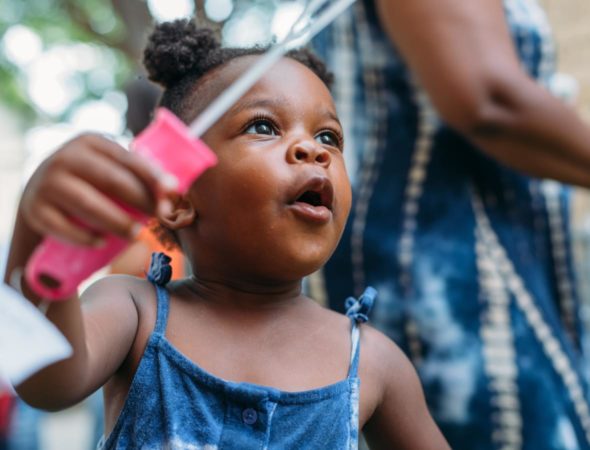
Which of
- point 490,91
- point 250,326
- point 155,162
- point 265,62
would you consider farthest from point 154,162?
point 490,91

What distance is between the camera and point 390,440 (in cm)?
153

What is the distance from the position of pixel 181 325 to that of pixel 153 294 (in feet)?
0.26

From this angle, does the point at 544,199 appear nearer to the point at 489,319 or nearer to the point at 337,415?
the point at 489,319

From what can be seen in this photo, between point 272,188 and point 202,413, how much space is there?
0.37 m

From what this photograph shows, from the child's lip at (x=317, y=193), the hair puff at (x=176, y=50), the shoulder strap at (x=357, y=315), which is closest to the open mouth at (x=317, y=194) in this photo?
the child's lip at (x=317, y=193)

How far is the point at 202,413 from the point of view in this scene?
4.17 ft

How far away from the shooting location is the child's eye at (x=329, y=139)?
1471 mm

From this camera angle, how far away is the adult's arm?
1.60 metres

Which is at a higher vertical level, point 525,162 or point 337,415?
point 525,162

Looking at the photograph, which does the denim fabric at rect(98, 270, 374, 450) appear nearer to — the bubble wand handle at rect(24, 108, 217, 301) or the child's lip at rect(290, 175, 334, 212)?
the child's lip at rect(290, 175, 334, 212)

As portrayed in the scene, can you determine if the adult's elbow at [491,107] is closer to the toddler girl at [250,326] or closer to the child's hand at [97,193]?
the toddler girl at [250,326]

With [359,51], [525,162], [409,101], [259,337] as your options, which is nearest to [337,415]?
[259,337]

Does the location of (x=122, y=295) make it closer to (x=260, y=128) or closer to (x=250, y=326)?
(x=250, y=326)

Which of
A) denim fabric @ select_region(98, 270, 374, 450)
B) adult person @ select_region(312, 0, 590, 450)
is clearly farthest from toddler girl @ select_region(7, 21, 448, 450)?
adult person @ select_region(312, 0, 590, 450)
